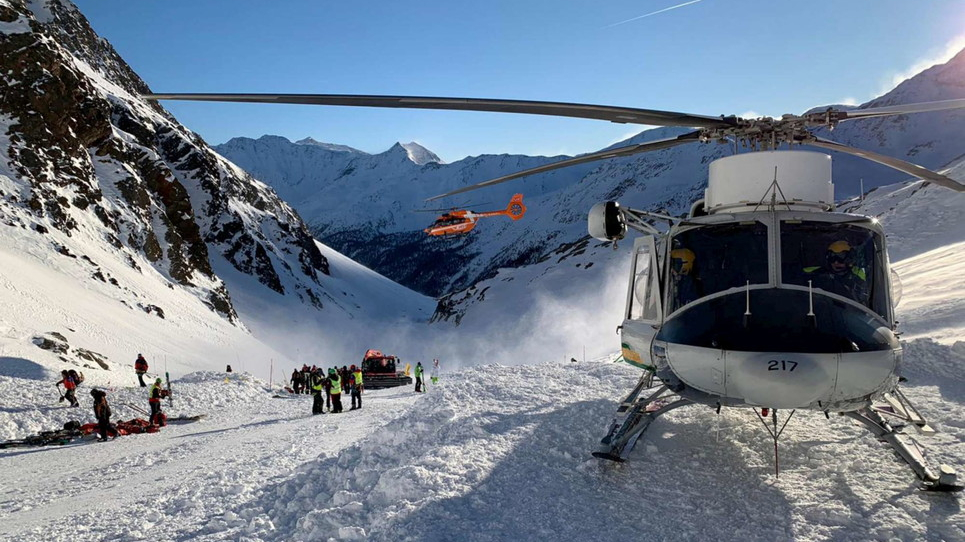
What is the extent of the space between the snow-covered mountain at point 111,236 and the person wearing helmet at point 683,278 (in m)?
14.2

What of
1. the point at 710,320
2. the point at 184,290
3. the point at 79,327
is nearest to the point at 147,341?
the point at 79,327

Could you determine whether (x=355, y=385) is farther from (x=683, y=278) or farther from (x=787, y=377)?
(x=787, y=377)

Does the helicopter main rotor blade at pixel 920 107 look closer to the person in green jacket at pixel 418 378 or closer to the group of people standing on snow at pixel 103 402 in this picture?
the group of people standing on snow at pixel 103 402

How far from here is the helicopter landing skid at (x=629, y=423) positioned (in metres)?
6.29

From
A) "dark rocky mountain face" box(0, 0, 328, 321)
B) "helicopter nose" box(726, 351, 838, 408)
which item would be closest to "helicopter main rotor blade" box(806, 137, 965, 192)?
"helicopter nose" box(726, 351, 838, 408)

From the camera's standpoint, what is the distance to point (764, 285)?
563 cm

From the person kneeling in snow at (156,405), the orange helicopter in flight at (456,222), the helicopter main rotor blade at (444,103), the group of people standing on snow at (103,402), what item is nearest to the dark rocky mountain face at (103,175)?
the group of people standing on snow at (103,402)

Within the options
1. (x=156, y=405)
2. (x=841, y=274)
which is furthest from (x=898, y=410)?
(x=156, y=405)

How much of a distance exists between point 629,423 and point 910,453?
2.77 metres

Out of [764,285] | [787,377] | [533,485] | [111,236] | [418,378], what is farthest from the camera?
[111,236]

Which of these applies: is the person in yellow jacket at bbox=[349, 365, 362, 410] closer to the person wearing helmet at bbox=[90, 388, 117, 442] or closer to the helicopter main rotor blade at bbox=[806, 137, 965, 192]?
the person wearing helmet at bbox=[90, 388, 117, 442]

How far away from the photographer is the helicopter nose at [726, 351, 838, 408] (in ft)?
15.7

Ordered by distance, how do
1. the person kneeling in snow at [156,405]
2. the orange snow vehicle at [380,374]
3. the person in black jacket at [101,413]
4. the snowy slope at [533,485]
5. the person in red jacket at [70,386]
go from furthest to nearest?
the orange snow vehicle at [380,374] → the person in red jacket at [70,386] → the person kneeling in snow at [156,405] → the person in black jacket at [101,413] → the snowy slope at [533,485]

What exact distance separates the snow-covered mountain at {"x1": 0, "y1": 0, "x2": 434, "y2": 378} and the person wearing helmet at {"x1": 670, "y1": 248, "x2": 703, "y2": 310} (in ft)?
46.6
